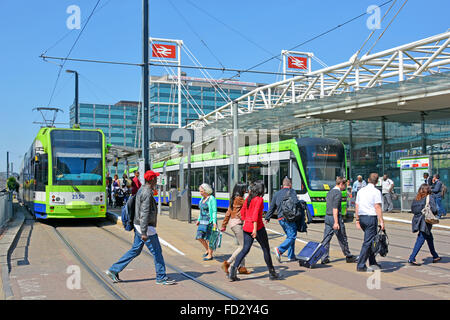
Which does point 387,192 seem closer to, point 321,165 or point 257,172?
point 321,165

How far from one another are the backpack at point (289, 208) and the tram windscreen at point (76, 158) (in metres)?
9.73

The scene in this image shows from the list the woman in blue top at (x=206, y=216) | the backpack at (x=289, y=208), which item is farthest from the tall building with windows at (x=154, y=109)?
the backpack at (x=289, y=208)

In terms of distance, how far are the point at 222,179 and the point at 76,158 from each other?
8.58 m

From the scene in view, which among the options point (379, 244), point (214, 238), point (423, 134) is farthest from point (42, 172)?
point (423, 134)

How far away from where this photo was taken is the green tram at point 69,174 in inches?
687

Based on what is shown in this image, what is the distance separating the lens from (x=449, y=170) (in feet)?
69.7

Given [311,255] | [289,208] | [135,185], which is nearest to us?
[311,255]

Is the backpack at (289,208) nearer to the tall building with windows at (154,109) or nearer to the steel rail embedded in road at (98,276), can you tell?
the steel rail embedded in road at (98,276)

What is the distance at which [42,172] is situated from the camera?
17.8 metres

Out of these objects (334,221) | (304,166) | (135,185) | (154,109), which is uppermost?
(154,109)

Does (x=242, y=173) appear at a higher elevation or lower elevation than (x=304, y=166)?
lower

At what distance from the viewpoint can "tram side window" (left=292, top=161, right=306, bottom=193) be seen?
1902 centimetres

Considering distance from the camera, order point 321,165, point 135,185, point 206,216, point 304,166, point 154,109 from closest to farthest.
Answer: point 206,216, point 135,185, point 304,166, point 321,165, point 154,109
